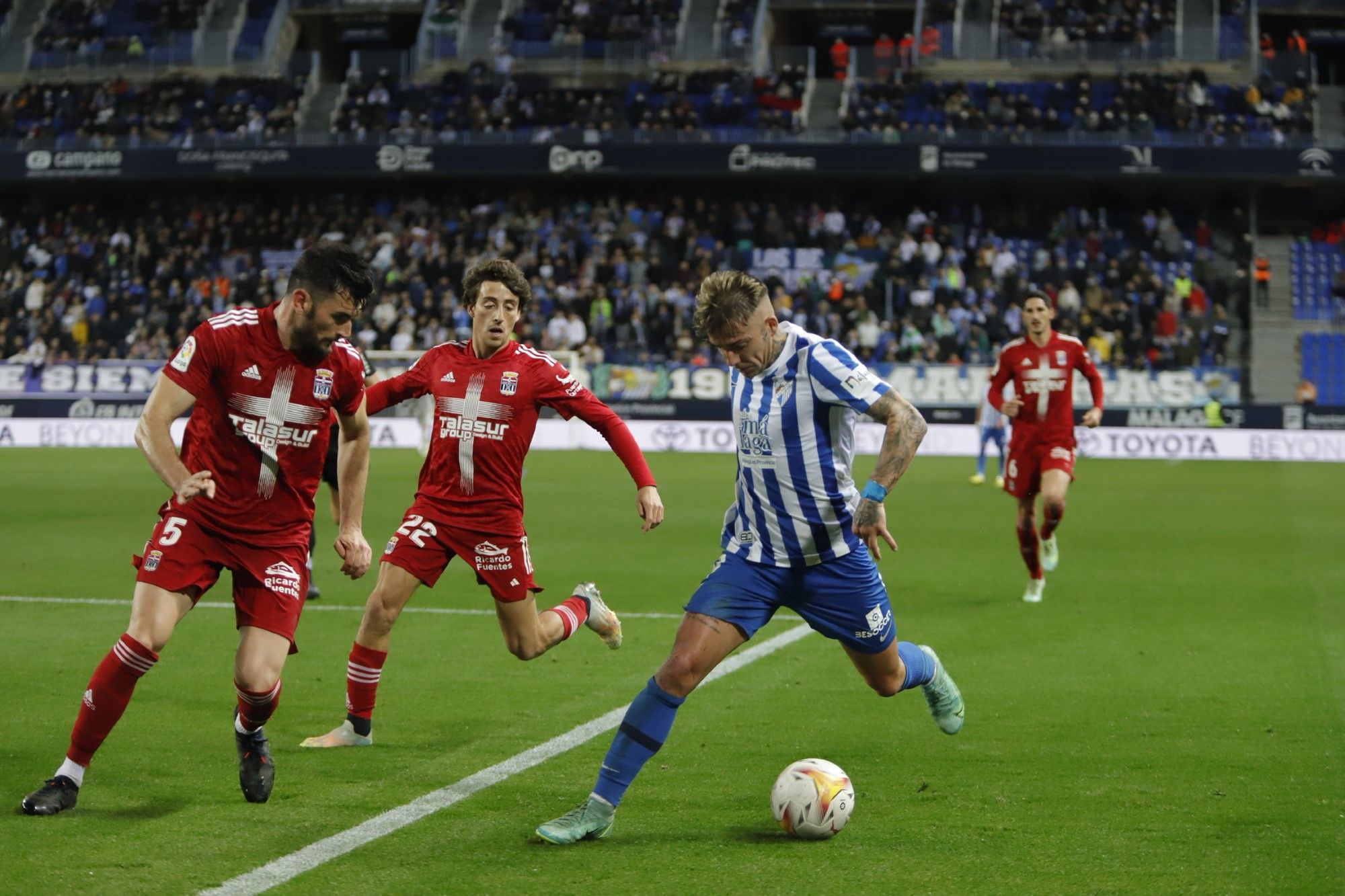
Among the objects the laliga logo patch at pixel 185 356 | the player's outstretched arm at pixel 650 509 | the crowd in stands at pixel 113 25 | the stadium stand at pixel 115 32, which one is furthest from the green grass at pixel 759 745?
the crowd in stands at pixel 113 25

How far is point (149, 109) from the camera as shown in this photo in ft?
144

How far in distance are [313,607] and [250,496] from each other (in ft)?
20.1

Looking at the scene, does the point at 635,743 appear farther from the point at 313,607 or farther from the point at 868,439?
the point at 868,439

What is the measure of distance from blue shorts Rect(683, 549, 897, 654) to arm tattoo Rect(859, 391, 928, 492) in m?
0.44

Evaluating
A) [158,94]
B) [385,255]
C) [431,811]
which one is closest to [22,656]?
[431,811]

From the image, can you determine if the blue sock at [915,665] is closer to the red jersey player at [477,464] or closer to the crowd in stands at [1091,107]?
the red jersey player at [477,464]

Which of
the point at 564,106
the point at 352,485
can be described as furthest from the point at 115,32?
the point at 352,485

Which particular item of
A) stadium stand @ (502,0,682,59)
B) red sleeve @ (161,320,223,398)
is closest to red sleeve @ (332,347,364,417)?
red sleeve @ (161,320,223,398)

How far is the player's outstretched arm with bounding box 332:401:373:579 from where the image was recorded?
20.4ft

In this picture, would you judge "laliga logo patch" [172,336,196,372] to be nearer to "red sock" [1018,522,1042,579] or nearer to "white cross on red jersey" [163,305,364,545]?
"white cross on red jersey" [163,305,364,545]

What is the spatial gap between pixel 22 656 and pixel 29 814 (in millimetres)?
4133

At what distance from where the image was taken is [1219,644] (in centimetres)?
1048

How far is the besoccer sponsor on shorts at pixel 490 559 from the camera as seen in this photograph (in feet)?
24.2

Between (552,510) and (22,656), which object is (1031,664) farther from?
(552,510)
